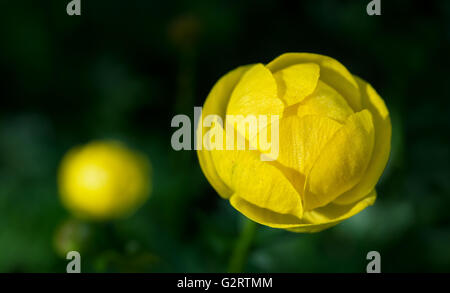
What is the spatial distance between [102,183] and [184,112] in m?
0.41

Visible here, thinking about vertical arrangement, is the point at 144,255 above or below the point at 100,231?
below

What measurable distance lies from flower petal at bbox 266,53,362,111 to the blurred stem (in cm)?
33

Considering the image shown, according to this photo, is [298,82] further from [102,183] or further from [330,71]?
[102,183]

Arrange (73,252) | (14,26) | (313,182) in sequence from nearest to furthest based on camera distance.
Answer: (313,182), (73,252), (14,26)

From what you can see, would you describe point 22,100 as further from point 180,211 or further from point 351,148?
point 351,148

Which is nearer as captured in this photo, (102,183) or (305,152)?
(305,152)

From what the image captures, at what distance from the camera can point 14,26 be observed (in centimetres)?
190

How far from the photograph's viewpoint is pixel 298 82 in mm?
908

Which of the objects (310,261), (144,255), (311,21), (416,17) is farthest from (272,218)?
(311,21)

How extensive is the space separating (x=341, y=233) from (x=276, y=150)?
825 millimetres

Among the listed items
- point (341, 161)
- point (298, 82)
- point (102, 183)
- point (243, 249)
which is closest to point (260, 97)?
point (298, 82)

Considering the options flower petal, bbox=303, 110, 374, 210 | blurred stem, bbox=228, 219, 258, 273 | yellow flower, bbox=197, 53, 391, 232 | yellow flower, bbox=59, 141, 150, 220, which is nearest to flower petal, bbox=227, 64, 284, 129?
yellow flower, bbox=197, 53, 391, 232

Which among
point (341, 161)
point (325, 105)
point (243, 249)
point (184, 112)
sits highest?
point (184, 112)

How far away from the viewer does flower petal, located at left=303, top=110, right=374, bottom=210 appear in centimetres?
87
